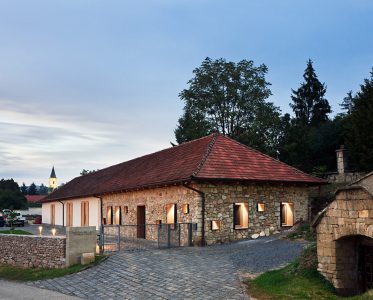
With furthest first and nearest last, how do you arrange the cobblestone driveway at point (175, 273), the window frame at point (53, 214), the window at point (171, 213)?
the window frame at point (53, 214) → the window at point (171, 213) → the cobblestone driveway at point (175, 273)

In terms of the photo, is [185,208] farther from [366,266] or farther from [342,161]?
[342,161]

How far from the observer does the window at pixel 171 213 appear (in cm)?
2147

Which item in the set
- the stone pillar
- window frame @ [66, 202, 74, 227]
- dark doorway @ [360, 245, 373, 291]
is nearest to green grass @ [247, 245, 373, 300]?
dark doorway @ [360, 245, 373, 291]

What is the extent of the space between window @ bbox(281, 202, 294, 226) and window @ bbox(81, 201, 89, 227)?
15565mm

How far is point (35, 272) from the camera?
18.0 meters

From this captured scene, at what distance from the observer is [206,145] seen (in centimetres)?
2358

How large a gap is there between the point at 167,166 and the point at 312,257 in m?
12.9

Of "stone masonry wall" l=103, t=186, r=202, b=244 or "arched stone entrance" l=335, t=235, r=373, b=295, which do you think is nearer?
"arched stone entrance" l=335, t=235, r=373, b=295

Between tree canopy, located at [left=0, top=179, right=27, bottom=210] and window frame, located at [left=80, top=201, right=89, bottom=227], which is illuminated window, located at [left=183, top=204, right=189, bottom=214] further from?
tree canopy, located at [left=0, top=179, right=27, bottom=210]

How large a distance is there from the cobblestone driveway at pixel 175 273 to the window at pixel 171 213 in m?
3.20

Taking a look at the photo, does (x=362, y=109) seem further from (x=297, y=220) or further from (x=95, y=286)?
(x=95, y=286)

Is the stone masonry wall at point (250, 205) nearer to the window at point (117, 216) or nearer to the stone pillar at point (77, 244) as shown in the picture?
the stone pillar at point (77, 244)

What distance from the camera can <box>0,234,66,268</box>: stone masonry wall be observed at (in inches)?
705

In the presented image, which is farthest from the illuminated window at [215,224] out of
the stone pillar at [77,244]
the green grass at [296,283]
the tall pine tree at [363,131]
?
the tall pine tree at [363,131]
